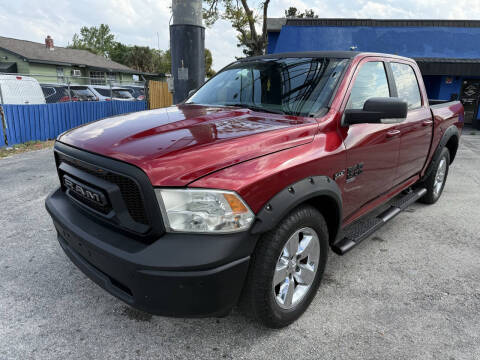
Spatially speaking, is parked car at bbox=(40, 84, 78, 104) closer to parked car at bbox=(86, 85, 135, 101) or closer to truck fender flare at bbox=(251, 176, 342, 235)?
parked car at bbox=(86, 85, 135, 101)

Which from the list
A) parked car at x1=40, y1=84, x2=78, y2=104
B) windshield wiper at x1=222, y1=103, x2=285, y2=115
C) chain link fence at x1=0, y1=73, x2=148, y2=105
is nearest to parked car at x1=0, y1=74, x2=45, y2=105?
chain link fence at x1=0, y1=73, x2=148, y2=105

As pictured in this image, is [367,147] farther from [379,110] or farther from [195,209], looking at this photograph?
[195,209]

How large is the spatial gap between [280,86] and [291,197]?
4.10 ft

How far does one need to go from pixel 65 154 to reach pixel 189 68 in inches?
217

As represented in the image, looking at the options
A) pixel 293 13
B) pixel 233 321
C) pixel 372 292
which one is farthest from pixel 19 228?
pixel 293 13

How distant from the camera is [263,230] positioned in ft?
5.88

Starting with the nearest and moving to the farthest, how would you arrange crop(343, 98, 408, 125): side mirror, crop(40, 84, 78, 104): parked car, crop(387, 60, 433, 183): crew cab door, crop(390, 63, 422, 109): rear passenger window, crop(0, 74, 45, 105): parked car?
1. crop(343, 98, 408, 125): side mirror
2. crop(387, 60, 433, 183): crew cab door
3. crop(390, 63, 422, 109): rear passenger window
4. crop(0, 74, 45, 105): parked car
5. crop(40, 84, 78, 104): parked car

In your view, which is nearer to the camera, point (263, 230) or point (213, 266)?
point (213, 266)

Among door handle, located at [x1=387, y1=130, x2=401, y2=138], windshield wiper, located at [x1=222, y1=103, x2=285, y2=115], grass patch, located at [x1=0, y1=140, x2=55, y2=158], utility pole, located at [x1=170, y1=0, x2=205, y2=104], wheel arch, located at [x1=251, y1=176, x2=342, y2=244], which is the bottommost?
grass patch, located at [x1=0, y1=140, x2=55, y2=158]

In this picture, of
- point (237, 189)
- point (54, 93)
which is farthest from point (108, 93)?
point (237, 189)

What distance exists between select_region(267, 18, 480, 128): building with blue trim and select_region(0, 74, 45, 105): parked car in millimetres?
10632

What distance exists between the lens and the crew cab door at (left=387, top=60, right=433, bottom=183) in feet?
11.0

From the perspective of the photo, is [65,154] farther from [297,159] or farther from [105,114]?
[105,114]

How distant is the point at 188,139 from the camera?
1913 millimetres
